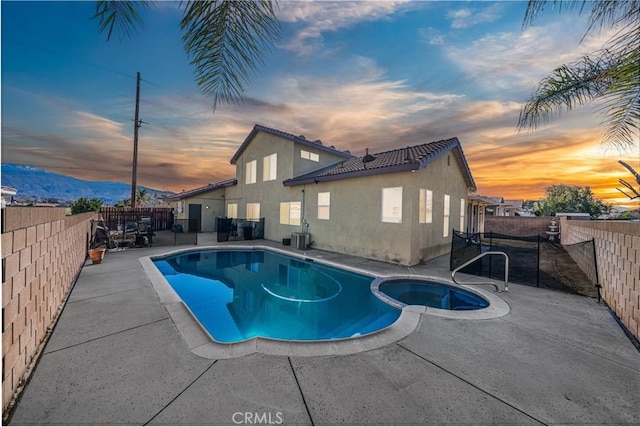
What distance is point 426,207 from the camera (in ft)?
31.3

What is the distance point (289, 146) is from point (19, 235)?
12.2 metres

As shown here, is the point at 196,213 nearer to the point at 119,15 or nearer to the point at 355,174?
the point at 355,174

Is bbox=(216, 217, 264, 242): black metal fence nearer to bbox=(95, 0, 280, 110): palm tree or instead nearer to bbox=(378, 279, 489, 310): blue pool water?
bbox=(378, 279, 489, 310): blue pool water

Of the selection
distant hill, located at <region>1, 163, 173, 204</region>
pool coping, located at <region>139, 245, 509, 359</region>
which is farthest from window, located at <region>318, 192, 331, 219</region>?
distant hill, located at <region>1, 163, 173, 204</region>

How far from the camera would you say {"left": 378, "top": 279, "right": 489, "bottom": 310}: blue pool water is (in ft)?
18.5

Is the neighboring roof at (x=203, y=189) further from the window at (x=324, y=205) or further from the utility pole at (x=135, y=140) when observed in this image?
the window at (x=324, y=205)

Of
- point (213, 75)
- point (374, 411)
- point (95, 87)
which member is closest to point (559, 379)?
point (374, 411)

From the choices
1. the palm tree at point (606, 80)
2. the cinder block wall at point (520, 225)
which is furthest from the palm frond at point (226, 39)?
the cinder block wall at point (520, 225)

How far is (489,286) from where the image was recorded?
6234mm

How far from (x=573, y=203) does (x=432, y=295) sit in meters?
39.8

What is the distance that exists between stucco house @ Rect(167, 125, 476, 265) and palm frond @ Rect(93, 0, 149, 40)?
7.99 m

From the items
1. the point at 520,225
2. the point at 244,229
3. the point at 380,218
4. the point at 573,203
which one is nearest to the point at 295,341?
the point at 380,218

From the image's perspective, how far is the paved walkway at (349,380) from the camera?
210cm

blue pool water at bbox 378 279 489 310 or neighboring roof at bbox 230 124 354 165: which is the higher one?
neighboring roof at bbox 230 124 354 165
